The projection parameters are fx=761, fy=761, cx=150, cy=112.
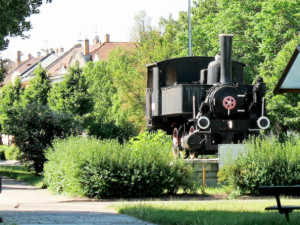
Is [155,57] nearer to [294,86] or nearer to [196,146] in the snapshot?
[196,146]

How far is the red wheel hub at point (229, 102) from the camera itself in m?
24.5

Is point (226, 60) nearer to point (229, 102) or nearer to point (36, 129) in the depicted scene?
point (229, 102)

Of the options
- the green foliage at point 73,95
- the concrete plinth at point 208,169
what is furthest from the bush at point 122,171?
the green foliage at point 73,95

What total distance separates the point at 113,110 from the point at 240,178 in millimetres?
47677

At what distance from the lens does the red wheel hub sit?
24500mm

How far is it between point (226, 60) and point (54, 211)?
11600 mm

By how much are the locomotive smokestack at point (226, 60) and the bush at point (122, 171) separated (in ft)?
17.0

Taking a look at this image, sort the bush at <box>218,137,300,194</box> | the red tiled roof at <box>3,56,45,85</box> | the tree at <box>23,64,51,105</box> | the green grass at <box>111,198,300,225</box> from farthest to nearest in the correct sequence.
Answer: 1. the red tiled roof at <box>3,56,45,85</box>
2. the tree at <box>23,64,51,105</box>
3. the bush at <box>218,137,300,194</box>
4. the green grass at <box>111,198,300,225</box>

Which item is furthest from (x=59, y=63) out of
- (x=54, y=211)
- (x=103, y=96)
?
(x=54, y=211)

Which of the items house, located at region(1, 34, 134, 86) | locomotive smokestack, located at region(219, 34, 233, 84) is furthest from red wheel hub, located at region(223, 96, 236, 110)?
house, located at region(1, 34, 134, 86)

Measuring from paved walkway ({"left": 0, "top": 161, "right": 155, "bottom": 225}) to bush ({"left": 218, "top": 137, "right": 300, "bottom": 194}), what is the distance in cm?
379

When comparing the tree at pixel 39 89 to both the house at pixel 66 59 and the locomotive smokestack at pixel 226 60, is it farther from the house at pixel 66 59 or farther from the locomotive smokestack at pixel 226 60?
the locomotive smokestack at pixel 226 60

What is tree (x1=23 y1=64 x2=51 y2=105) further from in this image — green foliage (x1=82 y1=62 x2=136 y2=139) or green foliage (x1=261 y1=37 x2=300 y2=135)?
green foliage (x1=261 y1=37 x2=300 y2=135)

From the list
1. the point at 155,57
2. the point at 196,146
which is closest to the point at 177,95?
the point at 196,146
